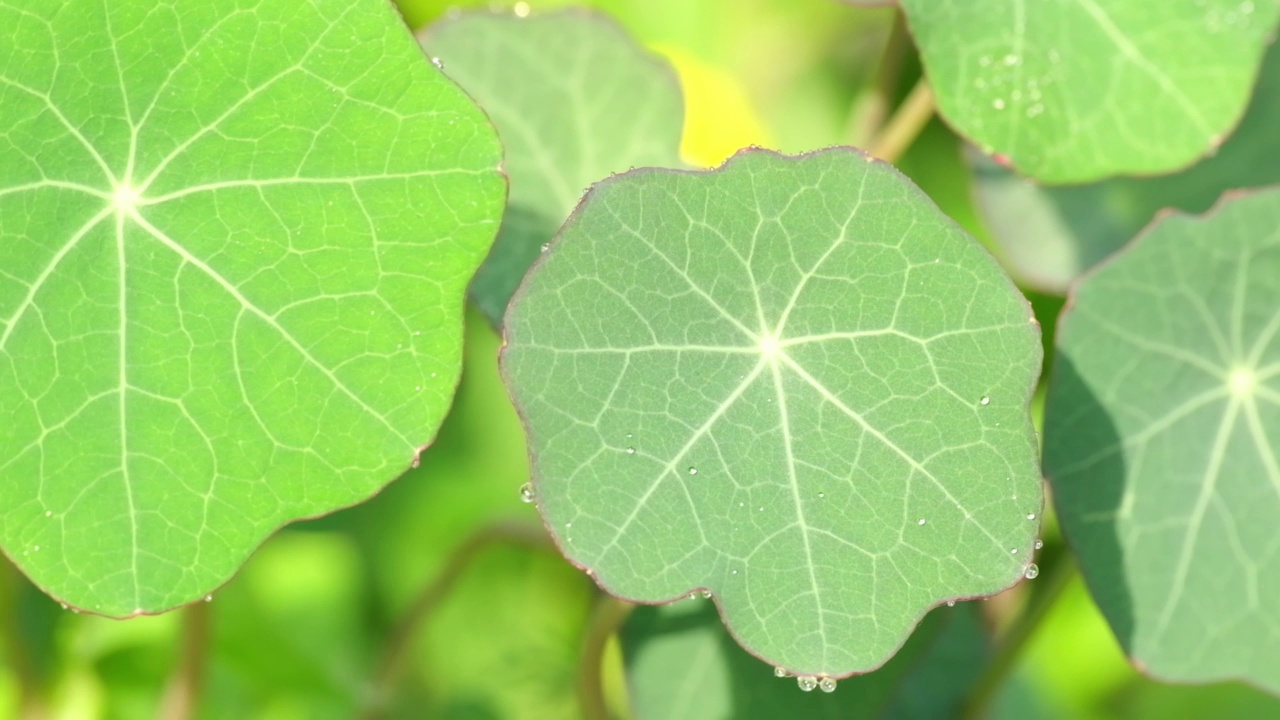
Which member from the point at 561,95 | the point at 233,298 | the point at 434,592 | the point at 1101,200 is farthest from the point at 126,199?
the point at 1101,200

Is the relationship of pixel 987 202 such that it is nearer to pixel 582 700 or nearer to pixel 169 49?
pixel 582 700

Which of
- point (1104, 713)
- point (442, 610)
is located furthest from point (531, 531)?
point (1104, 713)

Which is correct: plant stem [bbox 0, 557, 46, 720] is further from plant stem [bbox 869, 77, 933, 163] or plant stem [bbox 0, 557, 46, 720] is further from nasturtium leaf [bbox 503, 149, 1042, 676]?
plant stem [bbox 869, 77, 933, 163]

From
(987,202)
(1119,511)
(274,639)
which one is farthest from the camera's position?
(274,639)

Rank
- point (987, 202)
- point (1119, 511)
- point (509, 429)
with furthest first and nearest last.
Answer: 1. point (509, 429)
2. point (987, 202)
3. point (1119, 511)

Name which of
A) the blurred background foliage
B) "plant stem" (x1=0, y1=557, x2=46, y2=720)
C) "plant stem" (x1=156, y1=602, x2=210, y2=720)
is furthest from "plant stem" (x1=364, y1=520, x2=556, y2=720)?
"plant stem" (x1=0, y1=557, x2=46, y2=720)

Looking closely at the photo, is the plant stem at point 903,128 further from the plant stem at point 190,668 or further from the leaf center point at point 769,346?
the plant stem at point 190,668
